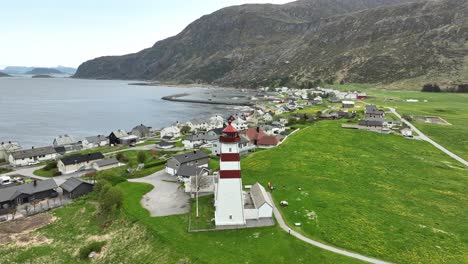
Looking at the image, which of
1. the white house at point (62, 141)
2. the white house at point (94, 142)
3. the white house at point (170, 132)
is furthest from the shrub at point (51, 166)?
the white house at point (170, 132)

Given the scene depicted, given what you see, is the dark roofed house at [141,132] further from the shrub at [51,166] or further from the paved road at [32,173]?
the paved road at [32,173]

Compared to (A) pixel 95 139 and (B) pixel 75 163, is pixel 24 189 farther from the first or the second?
(A) pixel 95 139

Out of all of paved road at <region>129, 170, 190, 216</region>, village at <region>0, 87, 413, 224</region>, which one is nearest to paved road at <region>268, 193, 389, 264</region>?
village at <region>0, 87, 413, 224</region>

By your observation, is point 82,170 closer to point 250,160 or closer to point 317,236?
point 250,160

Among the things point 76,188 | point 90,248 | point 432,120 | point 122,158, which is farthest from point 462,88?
point 90,248

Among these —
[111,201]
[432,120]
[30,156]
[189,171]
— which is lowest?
[30,156]

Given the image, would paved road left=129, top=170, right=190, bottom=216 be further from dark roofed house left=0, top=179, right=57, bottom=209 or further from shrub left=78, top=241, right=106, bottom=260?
dark roofed house left=0, top=179, right=57, bottom=209
